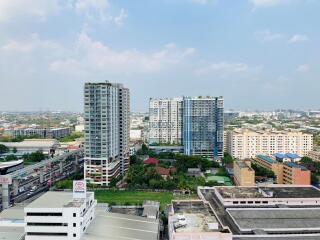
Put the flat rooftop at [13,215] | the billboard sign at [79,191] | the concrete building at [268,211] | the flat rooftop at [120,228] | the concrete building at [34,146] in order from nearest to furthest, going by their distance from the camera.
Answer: the concrete building at [268,211], the flat rooftop at [120,228], the billboard sign at [79,191], the flat rooftop at [13,215], the concrete building at [34,146]

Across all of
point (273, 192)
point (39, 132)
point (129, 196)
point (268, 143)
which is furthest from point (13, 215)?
point (39, 132)

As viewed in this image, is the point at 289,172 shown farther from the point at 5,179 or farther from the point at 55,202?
the point at 5,179

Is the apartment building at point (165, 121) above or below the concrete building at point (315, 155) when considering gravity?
above

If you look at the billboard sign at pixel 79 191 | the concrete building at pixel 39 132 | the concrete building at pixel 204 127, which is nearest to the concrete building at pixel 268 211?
the billboard sign at pixel 79 191

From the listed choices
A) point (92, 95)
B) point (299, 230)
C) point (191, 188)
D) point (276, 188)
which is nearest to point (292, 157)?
point (191, 188)

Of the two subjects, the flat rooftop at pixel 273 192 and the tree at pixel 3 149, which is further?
the tree at pixel 3 149

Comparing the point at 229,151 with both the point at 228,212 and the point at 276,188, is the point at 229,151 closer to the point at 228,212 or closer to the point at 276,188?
the point at 276,188

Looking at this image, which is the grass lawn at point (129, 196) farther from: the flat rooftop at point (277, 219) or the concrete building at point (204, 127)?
the concrete building at point (204, 127)
